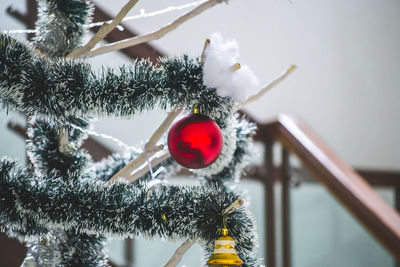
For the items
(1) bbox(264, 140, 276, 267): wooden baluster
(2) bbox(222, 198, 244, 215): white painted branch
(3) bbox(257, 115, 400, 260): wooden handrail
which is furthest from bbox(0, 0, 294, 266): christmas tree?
(1) bbox(264, 140, 276, 267): wooden baluster

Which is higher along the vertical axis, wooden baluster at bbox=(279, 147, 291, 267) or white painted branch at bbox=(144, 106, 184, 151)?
wooden baluster at bbox=(279, 147, 291, 267)

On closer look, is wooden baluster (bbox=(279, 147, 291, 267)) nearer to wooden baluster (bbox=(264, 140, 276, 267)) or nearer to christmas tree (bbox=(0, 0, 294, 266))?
wooden baluster (bbox=(264, 140, 276, 267))

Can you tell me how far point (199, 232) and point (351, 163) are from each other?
6.89 feet

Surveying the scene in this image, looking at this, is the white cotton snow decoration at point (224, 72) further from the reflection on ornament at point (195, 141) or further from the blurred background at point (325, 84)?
the blurred background at point (325, 84)

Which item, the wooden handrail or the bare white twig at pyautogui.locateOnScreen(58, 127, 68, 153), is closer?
the bare white twig at pyautogui.locateOnScreen(58, 127, 68, 153)

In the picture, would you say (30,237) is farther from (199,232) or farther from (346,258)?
(346,258)

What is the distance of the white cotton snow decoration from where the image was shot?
449 mm

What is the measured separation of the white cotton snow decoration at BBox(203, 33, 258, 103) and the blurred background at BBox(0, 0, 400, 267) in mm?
1104

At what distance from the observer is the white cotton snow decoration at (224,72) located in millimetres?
449

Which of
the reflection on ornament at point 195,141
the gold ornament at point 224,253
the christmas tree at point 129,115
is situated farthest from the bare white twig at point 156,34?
the gold ornament at point 224,253

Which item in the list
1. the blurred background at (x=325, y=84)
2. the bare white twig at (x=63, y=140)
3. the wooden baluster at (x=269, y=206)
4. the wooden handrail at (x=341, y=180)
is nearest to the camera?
the bare white twig at (x=63, y=140)

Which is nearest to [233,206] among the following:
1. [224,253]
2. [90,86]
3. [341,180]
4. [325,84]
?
[224,253]

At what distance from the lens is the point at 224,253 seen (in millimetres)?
433

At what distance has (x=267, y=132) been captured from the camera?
113cm
